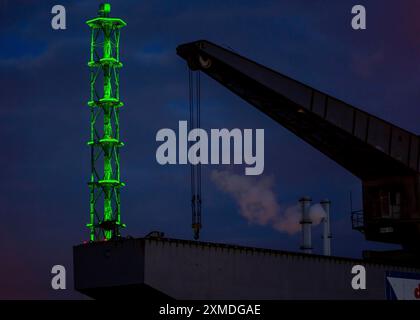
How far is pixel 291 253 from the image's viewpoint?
172 ft

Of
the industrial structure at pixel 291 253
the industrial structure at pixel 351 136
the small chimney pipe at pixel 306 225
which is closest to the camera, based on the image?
the industrial structure at pixel 291 253

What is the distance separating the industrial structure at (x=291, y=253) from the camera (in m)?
46.1

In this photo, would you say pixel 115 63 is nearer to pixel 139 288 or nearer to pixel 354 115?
pixel 354 115

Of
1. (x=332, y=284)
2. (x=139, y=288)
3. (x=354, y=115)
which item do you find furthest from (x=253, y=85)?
(x=139, y=288)

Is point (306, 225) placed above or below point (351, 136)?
below

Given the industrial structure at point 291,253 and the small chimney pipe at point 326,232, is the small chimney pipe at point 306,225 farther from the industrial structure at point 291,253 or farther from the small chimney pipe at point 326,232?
the small chimney pipe at point 326,232

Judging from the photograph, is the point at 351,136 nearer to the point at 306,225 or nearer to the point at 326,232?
the point at 306,225

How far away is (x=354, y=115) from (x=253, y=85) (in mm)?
8373

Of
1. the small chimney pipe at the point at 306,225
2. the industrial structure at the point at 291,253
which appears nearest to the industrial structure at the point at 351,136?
the industrial structure at the point at 291,253

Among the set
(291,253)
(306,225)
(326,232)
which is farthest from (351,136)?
(326,232)

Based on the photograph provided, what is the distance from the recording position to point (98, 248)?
4747 centimetres

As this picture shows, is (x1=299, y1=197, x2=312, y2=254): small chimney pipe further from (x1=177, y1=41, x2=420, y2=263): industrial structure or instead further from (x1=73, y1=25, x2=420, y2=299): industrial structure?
(x1=177, y1=41, x2=420, y2=263): industrial structure

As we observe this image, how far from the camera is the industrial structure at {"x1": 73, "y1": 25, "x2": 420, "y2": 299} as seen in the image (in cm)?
4609
